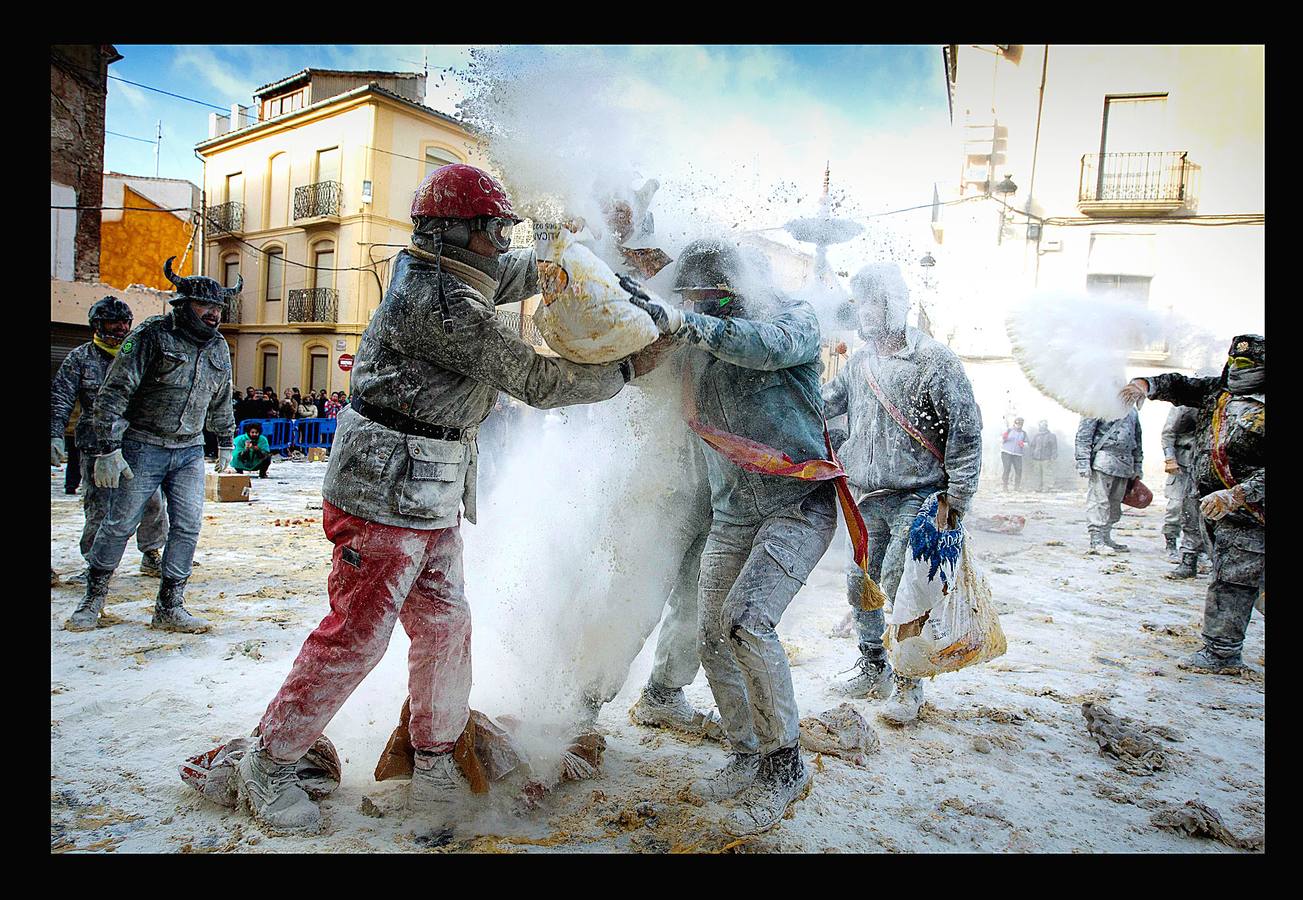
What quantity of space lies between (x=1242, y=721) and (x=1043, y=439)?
42.4 ft

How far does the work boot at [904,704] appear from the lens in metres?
3.44

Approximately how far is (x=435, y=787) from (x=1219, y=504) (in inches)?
161

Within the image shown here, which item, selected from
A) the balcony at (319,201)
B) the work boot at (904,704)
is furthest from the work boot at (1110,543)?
the balcony at (319,201)

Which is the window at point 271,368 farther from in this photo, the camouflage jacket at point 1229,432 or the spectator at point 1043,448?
the camouflage jacket at point 1229,432

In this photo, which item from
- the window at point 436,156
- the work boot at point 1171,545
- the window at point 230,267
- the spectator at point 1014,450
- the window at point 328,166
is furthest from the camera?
the window at point 230,267

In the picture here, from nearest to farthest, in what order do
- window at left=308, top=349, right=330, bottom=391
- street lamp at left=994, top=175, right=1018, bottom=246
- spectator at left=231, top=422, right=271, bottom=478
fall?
spectator at left=231, top=422, right=271, bottom=478 → street lamp at left=994, top=175, right=1018, bottom=246 → window at left=308, top=349, right=330, bottom=391

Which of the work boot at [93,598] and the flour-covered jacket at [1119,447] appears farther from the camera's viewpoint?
the flour-covered jacket at [1119,447]

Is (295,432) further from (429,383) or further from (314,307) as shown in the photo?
(429,383)

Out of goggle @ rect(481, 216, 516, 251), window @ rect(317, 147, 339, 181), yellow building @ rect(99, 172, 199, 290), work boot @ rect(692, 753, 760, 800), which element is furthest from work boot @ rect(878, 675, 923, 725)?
window @ rect(317, 147, 339, 181)

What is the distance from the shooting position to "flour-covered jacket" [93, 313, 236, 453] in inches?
166

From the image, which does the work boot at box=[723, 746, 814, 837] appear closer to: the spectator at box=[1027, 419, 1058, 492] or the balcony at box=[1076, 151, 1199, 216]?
the balcony at box=[1076, 151, 1199, 216]

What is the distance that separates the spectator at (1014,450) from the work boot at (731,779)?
46.3 ft

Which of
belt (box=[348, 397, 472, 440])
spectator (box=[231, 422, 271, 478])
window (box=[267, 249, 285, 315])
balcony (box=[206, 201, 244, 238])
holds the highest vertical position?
balcony (box=[206, 201, 244, 238])

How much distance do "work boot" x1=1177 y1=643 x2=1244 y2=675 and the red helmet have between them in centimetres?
444
